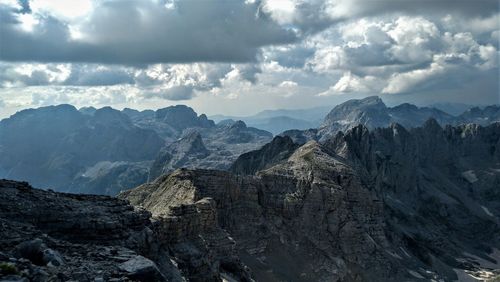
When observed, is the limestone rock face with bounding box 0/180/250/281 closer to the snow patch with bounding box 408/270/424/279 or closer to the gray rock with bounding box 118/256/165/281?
the gray rock with bounding box 118/256/165/281

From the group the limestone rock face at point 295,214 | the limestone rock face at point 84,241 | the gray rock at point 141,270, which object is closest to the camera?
the limestone rock face at point 84,241

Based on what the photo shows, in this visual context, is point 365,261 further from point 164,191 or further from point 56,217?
point 56,217

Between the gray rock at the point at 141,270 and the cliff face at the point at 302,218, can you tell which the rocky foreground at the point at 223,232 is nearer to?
the gray rock at the point at 141,270

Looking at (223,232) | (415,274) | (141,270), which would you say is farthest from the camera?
(415,274)

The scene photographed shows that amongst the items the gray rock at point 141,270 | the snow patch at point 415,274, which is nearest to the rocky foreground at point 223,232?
the gray rock at point 141,270

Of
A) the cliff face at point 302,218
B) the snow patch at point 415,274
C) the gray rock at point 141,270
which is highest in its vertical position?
the gray rock at point 141,270

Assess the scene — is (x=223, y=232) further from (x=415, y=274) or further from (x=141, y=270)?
(x=415, y=274)

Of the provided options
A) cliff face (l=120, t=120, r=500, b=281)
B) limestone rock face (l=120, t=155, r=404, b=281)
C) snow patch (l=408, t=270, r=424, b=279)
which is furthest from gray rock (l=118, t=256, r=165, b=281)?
snow patch (l=408, t=270, r=424, b=279)

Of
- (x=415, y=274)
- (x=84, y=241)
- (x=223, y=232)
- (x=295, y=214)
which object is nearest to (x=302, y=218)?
(x=295, y=214)

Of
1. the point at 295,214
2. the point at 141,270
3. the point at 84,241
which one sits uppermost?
the point at 141,270

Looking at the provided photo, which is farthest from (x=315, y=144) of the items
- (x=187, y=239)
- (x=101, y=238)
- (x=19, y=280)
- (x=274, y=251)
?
(x=19, y=280)

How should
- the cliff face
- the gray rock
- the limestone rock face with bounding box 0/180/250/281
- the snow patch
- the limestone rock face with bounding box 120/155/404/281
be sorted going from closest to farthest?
1. the limestone rock face with bounding box 0/180/250/281
2. the gray rock
3. the limestone rock face with bounding box 120/155/404/281
4. the cliff face
5. the snow patch

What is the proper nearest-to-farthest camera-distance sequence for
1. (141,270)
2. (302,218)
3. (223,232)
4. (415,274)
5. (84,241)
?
1. (141,270)
2. (84,241)
3. (223,232)
4. (302,218)
5. (415,274)
